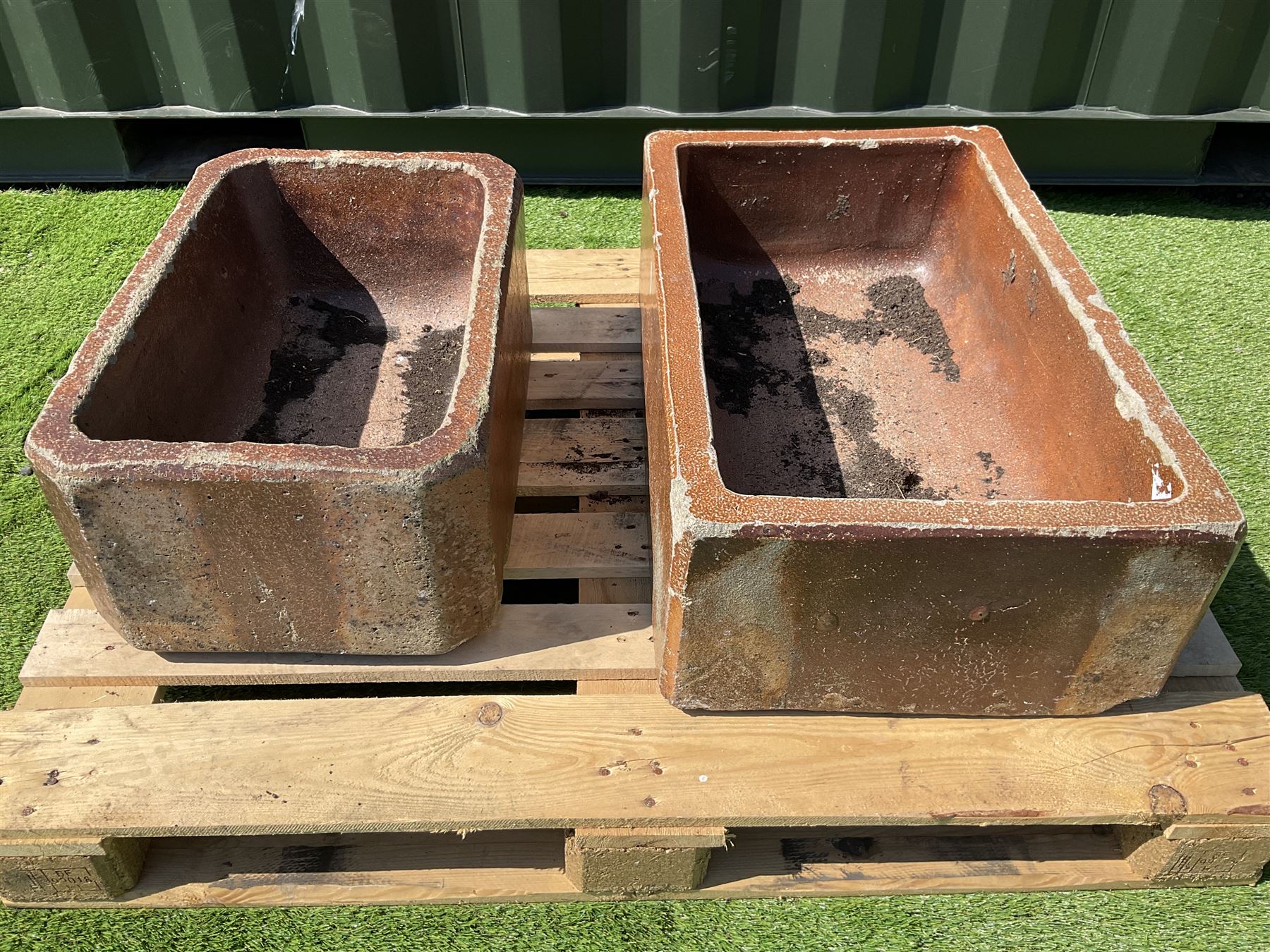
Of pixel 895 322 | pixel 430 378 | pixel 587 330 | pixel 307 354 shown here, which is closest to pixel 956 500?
pixel 895 322

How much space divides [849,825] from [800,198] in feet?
6.18

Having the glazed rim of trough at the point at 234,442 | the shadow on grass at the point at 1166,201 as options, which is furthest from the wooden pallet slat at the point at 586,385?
the shadow on grass at the point at 1166,201

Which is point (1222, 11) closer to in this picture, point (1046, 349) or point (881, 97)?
point (881, 97)

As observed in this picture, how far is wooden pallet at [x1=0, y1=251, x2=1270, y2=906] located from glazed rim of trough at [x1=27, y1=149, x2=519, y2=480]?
0.53 meters

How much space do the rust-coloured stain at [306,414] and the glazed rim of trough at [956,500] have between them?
14.8 inches

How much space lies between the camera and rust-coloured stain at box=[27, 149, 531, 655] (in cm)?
181

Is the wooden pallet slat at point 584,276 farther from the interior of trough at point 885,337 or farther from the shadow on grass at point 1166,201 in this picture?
the shadow on grass at point 1166,201

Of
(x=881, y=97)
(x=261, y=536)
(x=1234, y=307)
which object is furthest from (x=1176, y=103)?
(x=261, y=536)

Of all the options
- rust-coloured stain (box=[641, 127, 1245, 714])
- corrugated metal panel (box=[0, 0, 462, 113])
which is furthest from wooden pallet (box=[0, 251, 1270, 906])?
corrugated metal panel (box=[0, 0, 462, 113])

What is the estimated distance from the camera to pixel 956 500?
1.95 m

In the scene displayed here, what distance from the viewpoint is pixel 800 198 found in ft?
10.2

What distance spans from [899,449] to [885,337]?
0.50m

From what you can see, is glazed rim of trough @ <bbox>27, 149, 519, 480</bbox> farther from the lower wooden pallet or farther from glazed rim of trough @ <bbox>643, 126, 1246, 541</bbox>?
the lower wooden pallet

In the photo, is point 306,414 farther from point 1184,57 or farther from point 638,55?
point 1184,57
